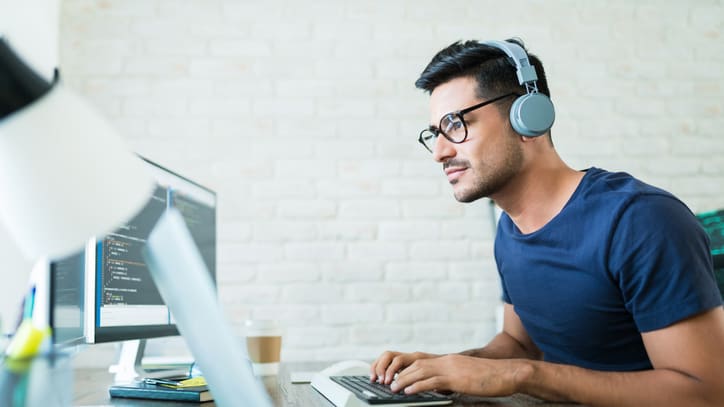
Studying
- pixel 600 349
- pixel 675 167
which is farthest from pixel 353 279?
pixel 675 167

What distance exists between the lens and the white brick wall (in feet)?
7.29

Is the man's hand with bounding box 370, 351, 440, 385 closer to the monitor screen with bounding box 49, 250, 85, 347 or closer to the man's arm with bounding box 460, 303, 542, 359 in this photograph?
the man's arm with bounding box 460, 303, 542, 359

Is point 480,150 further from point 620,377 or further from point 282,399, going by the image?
point 282,399

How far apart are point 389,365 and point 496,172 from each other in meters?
0.53

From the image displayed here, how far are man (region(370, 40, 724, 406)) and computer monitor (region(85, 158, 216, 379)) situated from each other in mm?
497

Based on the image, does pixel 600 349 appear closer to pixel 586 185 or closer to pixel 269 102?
pixel 586 185

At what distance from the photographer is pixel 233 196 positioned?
2.23 metres

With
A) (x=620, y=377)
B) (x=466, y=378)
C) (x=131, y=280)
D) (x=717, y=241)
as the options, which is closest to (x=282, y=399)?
(x=466, y=378)

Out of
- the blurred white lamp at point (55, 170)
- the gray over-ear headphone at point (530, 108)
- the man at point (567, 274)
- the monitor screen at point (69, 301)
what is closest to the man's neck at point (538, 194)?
the man at point (567, 274)

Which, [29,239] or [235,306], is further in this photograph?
[235,306]

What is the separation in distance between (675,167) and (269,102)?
1.54m

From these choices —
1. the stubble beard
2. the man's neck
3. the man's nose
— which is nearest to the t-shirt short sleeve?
the man's neck

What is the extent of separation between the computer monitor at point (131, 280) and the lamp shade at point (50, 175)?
2.72 feet

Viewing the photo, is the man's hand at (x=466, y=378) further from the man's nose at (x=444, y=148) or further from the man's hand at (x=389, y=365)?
the man's nose at (x=444, y=148)
